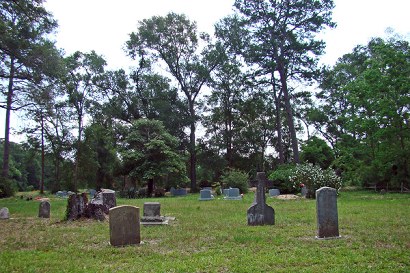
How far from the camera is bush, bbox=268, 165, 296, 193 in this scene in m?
26.3

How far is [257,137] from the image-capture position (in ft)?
151

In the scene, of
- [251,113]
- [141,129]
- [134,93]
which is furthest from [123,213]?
[251,113]

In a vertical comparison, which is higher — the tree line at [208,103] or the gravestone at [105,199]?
the tree line at [208,103]

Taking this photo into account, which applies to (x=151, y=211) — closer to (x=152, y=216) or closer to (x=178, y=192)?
(x=152, y=216)

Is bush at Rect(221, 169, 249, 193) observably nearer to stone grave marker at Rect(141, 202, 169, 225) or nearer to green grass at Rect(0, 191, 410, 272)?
stone grave marker at Rect(141, 202, 169, 225)

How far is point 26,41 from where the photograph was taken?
18.7 m

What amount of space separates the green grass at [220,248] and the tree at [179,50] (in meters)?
30.9

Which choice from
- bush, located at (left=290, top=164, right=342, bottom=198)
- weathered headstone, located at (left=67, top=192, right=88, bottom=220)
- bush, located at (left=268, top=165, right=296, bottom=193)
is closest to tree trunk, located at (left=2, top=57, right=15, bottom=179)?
weathered headstone, located at (left=67, top=192, right=88, bottom=220)

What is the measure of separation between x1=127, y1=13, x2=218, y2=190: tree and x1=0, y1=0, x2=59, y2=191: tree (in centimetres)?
2093

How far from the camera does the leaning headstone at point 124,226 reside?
24.8 feet

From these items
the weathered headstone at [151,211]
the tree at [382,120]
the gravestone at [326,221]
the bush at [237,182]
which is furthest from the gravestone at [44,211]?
the tree at [382,120]

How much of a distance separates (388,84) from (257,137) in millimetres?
24805

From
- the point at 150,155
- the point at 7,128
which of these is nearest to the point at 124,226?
the point at 150,155

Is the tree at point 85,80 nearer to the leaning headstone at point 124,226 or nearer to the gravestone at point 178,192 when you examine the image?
the gravestone at point 178,192
